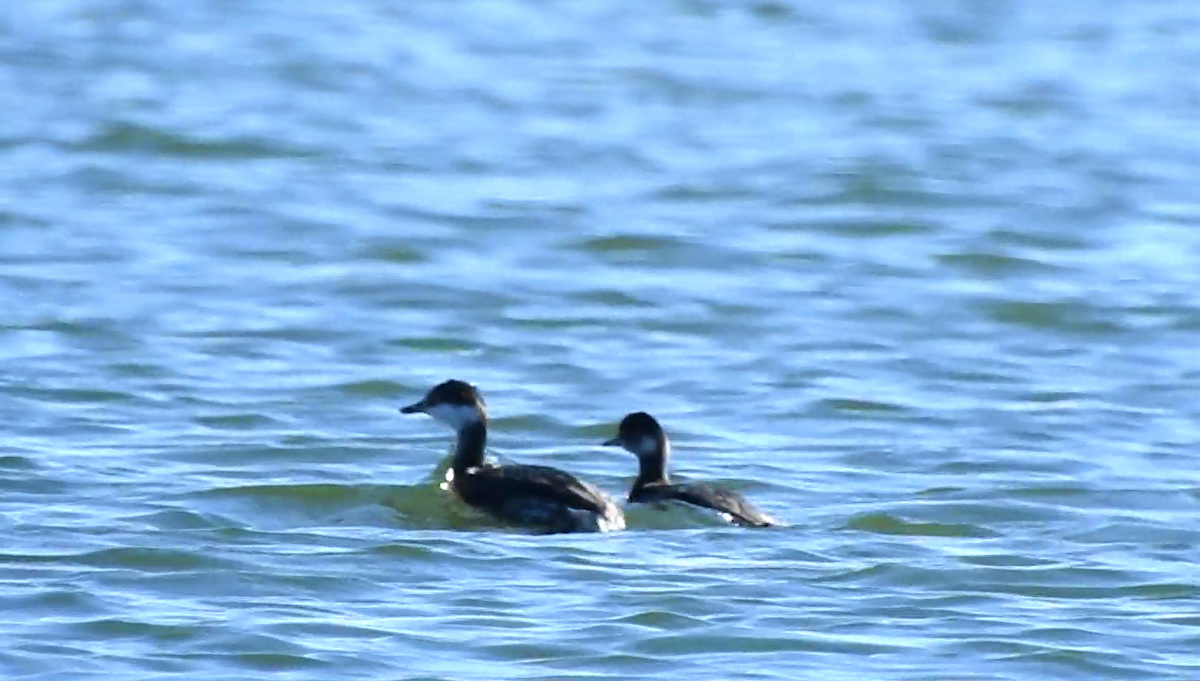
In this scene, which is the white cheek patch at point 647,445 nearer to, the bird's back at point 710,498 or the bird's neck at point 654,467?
the bird's neck at point 654,467

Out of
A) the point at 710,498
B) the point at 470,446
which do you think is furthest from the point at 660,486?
the point at 470,446

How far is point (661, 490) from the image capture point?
10.8 metres

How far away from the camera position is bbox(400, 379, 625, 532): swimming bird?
34.1 ft

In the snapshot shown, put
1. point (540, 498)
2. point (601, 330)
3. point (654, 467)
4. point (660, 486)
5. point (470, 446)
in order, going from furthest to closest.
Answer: point (601, 330) → point (470, 446) → point (654, 467) → point (660, 486) → point (540, 498)

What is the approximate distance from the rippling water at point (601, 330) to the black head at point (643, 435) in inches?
18.0

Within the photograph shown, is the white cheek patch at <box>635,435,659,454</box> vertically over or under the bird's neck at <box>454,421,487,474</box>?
over

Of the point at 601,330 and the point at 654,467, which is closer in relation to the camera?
the point at 654,467

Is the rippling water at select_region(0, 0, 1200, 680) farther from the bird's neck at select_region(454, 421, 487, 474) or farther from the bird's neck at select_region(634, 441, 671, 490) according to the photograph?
the bird's neck at select_region(634, 441, 671, 490)

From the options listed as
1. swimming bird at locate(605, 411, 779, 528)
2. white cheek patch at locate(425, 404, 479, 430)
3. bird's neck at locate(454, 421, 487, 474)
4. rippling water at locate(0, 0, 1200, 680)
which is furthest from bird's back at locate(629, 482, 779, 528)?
white cheek patch at locate(425, 404, 479, 430)

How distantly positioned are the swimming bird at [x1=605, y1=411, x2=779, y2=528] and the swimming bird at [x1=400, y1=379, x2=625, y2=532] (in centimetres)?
19

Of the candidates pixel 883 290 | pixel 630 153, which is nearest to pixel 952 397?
pixel 883 290

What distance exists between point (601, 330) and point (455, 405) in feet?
9.62

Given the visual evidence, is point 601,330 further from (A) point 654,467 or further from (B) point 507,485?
(B) point 507,485

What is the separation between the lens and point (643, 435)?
11.2 meters
